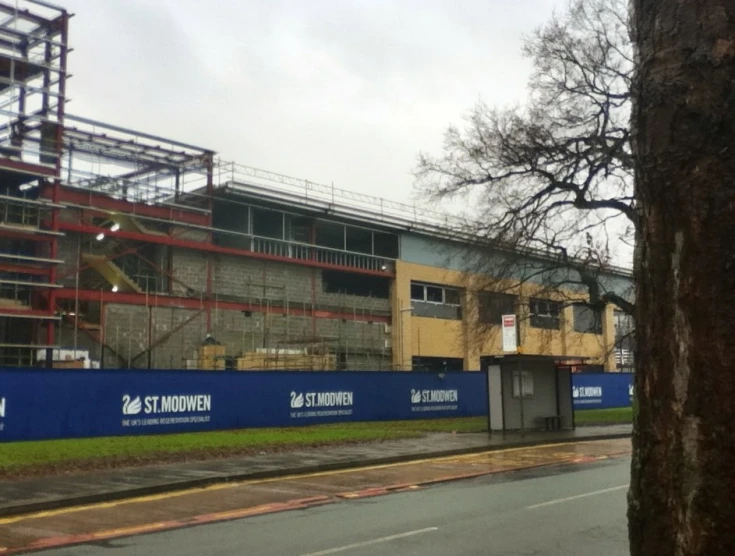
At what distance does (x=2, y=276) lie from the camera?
3622 cm

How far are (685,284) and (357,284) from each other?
5068 cm

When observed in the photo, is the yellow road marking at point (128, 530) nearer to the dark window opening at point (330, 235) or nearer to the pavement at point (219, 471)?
the pavement at point (219, 471)

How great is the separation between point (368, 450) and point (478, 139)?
12.8 m

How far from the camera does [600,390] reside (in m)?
43.0

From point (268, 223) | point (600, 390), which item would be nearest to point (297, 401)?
point (600, 390)

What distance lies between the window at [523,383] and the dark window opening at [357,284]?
25.1 metres

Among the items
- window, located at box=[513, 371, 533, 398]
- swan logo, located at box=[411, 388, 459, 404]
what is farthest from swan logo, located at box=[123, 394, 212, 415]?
swan logo, located at box=[411, 388, 459, 404]

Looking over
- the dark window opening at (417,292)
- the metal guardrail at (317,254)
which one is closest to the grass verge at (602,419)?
the dark window opening at (417,292)

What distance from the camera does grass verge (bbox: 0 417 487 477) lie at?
16.3 metres

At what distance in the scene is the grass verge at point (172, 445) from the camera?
53.6 feet

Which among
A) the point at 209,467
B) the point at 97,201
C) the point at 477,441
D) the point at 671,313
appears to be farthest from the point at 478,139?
the point at 671,313

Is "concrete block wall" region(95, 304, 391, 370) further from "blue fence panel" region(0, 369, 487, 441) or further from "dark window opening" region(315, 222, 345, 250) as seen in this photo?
"blue fence panel" region(0, 369, 487, 441)

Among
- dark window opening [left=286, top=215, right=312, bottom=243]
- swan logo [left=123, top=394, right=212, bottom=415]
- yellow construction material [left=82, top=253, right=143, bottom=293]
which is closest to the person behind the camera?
swan logo [left=123, top=394, right=212, bottom=415]

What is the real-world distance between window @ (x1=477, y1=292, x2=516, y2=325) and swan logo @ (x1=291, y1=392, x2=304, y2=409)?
7.35 metres
